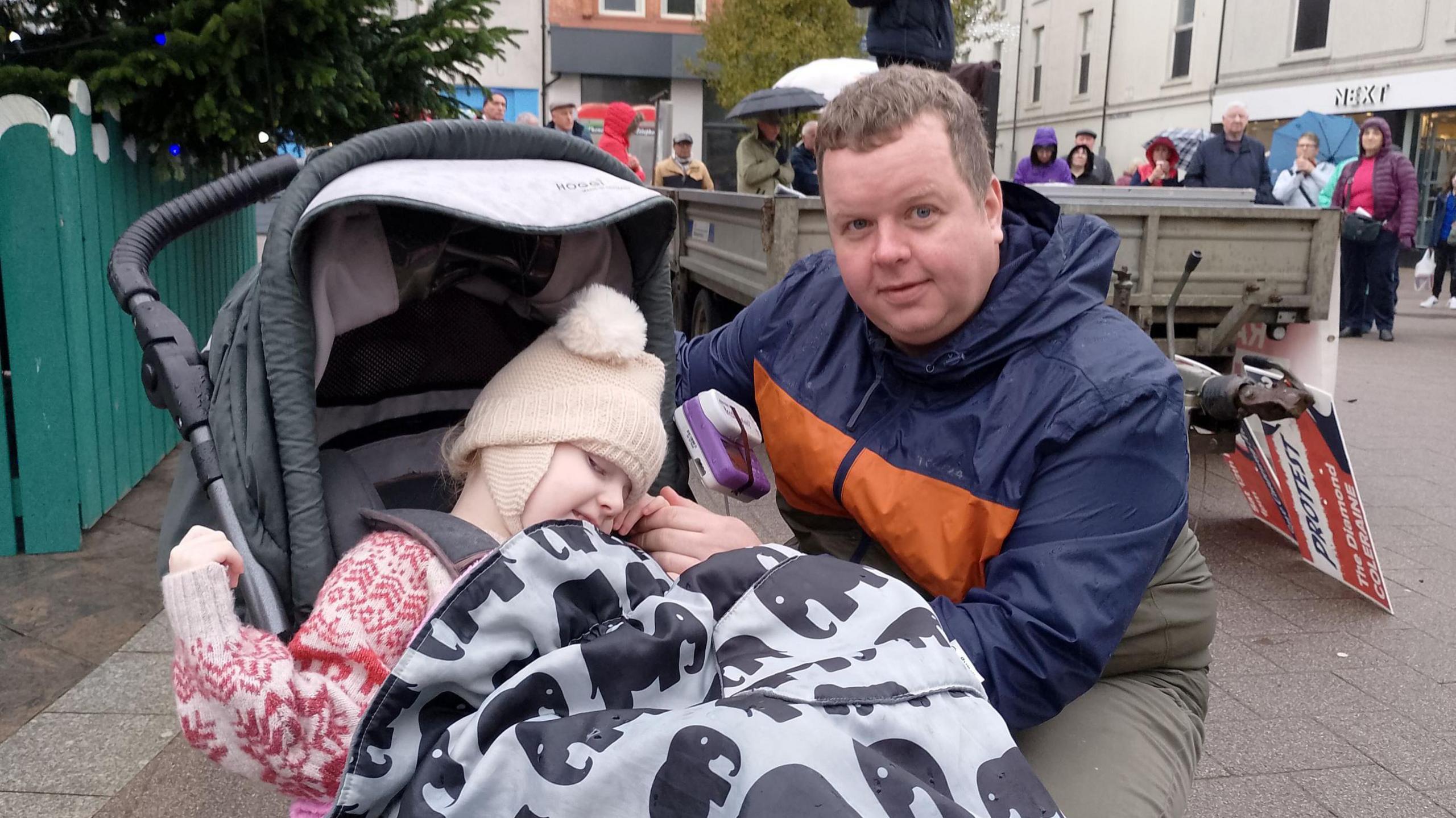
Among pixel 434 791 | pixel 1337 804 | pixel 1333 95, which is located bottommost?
pixel 1337 804

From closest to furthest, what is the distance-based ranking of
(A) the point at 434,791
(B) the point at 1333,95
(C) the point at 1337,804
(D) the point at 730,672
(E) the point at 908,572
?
(A) the point at 434,791 < (D) the point at 730,672 < (E) the point at 908,572 < (C) the point at 1337,804 < (B) the point at 1333,95

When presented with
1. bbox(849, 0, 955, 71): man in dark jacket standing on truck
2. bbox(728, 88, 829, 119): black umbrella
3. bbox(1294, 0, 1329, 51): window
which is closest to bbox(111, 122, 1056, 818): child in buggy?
bbox(849, 0, 955, 71): man in dark jacket standing on truck

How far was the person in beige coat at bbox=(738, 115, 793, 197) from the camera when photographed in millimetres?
10930

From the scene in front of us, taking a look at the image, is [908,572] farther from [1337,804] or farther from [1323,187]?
[1323,187]

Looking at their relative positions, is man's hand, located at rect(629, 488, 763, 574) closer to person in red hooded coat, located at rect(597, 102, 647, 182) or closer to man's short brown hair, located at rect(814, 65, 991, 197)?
man's short brown hair, located at rect(814, 65, 991, 197)

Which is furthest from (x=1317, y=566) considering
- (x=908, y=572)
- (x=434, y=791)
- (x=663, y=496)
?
(x=434, y=791)

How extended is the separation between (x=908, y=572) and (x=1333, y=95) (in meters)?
21.9

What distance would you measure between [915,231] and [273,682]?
4.33 feet

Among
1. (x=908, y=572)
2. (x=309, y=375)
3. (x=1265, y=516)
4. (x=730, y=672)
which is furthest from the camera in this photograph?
(x=1265, y=516)

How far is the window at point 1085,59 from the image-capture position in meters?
28.7

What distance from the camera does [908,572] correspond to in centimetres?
225

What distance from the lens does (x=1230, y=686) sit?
153 inches

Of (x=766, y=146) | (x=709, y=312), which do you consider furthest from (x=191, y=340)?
(x=766, y=146)

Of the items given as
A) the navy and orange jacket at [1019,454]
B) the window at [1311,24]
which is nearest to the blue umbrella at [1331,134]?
the window at [1311,24]
